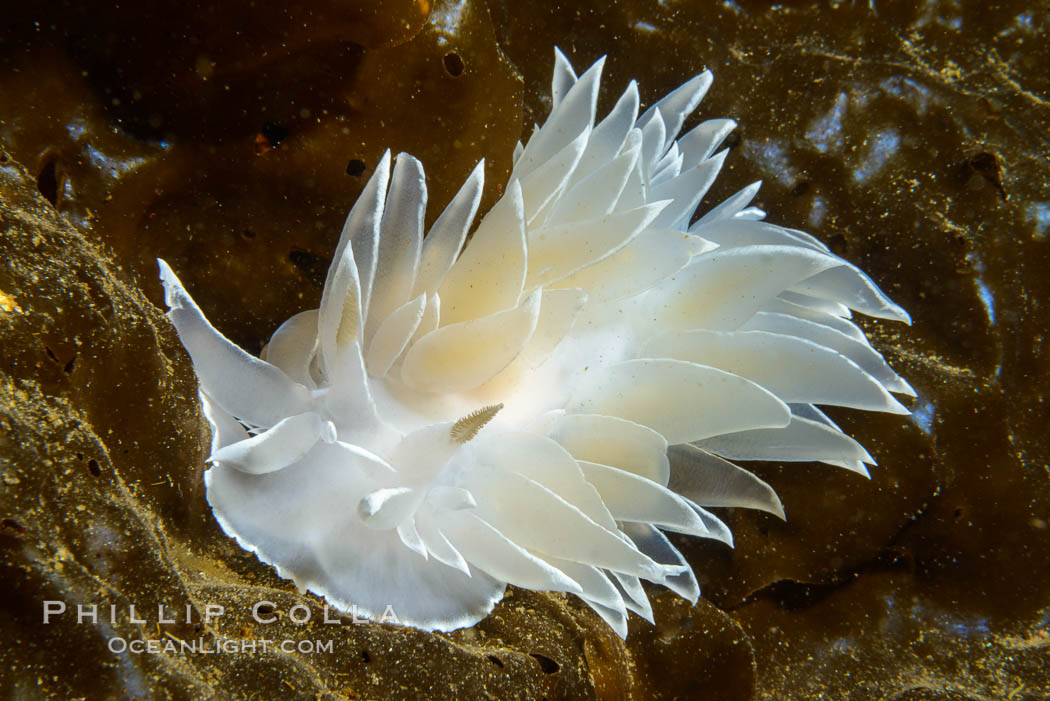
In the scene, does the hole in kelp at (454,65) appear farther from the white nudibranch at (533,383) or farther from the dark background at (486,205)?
the white nudibranch at (533,383)

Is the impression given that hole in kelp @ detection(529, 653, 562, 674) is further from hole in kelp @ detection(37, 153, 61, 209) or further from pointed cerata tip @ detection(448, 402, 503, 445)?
hole in kelp @ detection(37, 153, 61, 209)

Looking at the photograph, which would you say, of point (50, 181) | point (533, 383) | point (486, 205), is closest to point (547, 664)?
point (533, 383)

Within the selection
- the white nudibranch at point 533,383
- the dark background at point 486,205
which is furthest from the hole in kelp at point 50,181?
the white nudibranch at point 533,383

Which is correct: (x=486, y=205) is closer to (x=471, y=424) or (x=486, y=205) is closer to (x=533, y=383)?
(x=533, y=383)

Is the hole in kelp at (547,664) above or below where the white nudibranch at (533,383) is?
below

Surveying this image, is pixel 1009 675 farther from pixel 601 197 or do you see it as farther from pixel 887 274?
pixel 601 197

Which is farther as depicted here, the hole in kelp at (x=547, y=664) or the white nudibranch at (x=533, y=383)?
the hole in kelp at (x=547, y=664)
